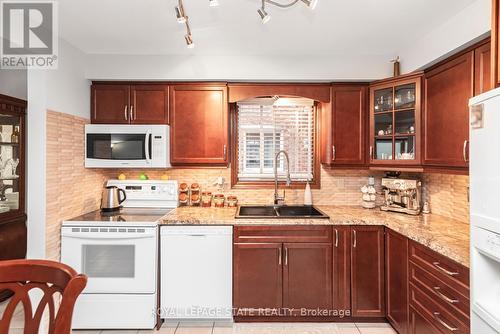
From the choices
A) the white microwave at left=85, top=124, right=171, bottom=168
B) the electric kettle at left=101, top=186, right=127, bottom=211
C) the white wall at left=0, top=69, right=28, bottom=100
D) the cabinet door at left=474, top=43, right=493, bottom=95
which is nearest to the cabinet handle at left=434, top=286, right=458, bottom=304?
the cabinet door at left=474, top=43, right=493, bottom=95

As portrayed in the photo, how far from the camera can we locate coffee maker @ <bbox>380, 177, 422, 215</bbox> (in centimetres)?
256

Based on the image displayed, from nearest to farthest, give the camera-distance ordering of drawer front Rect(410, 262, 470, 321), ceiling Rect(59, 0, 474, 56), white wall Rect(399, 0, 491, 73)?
drawer front Rect(410, 262, 470, 321), white wall Rect(399, 0, 491, 73), ceiling Rect(59, 0, 474, 56)

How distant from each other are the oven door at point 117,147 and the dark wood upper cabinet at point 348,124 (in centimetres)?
180

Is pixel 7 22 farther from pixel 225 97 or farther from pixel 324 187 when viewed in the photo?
pixel 324 187

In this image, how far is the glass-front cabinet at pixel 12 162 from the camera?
2.25 meters

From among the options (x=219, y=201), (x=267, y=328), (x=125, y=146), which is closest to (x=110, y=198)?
(x=125, y=146)

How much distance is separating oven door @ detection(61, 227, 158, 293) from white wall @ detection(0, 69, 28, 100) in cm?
144

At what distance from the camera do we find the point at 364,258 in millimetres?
2340

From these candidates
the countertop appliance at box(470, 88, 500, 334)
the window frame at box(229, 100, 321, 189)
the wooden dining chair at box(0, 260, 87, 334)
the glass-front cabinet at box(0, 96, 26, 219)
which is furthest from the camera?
the window frame at box(229, 100, 321, 189)

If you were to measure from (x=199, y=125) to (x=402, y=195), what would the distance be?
208 centimetres

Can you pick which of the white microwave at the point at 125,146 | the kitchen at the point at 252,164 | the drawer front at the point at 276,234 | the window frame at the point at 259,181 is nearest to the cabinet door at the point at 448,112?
the kitchen at the point at 252,164

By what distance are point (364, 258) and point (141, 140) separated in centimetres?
226

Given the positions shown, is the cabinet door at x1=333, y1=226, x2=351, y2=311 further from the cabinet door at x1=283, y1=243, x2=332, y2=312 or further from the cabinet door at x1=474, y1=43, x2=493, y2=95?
the cabinet door at x1=474, y1=43, x2=493, y2=95

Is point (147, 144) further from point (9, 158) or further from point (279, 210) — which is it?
point (279, 210)
